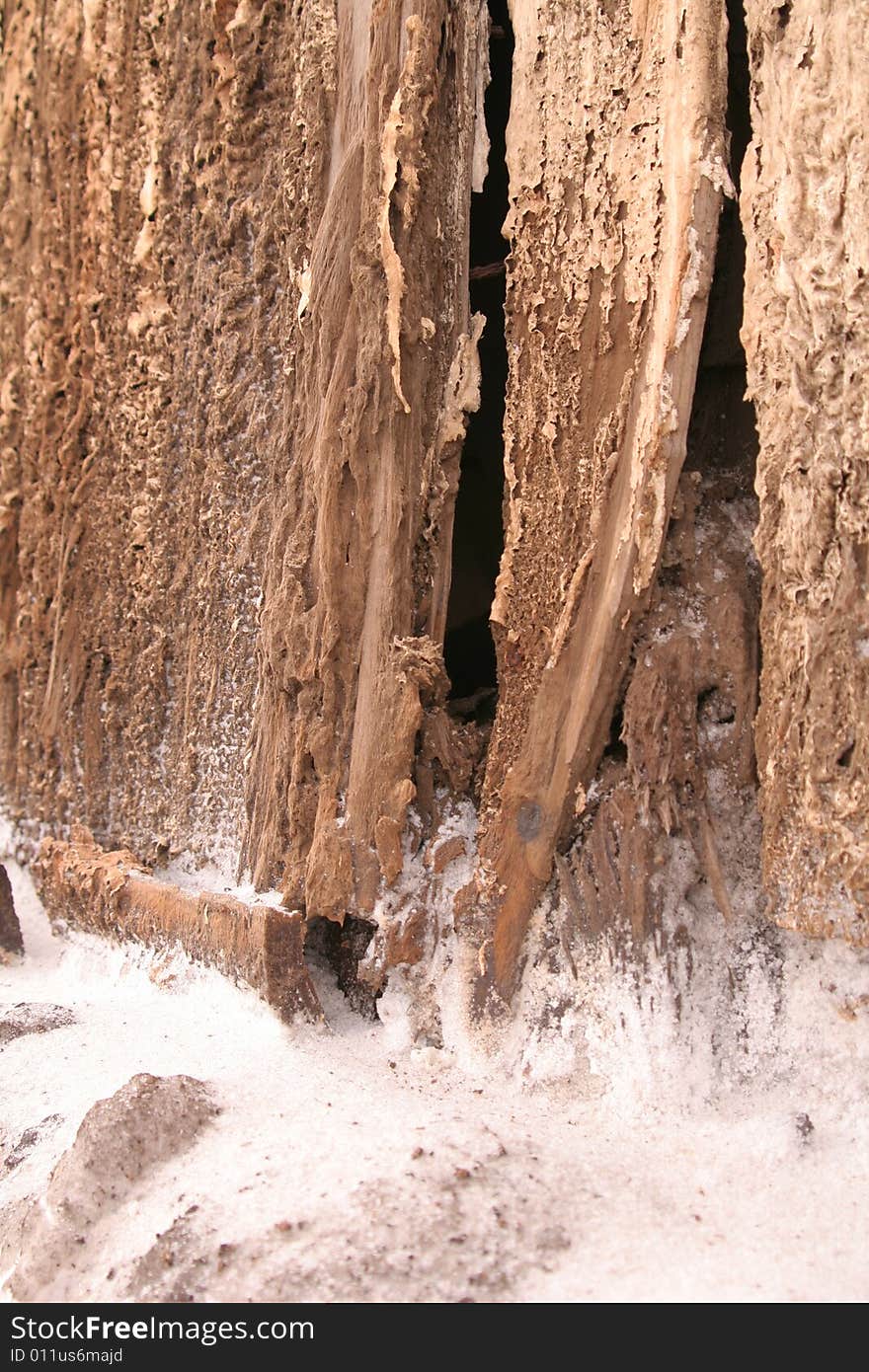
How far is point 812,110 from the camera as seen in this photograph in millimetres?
1784

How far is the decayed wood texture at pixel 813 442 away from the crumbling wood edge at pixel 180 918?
3.04 ft

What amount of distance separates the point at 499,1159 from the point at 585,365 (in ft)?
4.46

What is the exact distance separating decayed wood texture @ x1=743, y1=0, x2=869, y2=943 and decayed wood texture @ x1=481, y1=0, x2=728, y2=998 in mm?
140

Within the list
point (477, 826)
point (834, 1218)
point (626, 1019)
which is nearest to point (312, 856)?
point (477, 826)

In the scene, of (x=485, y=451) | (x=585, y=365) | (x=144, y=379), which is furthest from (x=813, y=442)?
(x=144, y=379)

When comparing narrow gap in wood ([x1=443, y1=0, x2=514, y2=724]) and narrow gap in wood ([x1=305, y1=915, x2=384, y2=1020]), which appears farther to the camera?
narrow gap in wood ([x1=443, y1=0, x2=514, y2=724])

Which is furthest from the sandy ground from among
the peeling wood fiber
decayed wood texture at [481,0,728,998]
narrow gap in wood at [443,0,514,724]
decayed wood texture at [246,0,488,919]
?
narrow gap in wood at [443,0,514,724]

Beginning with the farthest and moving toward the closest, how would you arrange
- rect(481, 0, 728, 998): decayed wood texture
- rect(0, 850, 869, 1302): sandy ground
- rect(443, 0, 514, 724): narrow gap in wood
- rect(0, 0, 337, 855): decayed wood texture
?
1. rect(0, 0, 337, 855): decayed wood texture
2. rect(443, 0, 514, 724): narrow gap in wood
3. rect(481, 0, 728, 998): decayed wood texture
4. rect(0, 850, 869, 1302): sandy ground

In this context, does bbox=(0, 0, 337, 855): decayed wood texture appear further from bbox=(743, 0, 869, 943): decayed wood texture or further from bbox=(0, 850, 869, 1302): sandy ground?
bbox=(743, 0, 869, 943): decayed wood texture

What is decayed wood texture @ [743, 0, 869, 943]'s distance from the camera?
1.72 m

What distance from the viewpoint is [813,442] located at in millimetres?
1777

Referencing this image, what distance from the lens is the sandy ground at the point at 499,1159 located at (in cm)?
149

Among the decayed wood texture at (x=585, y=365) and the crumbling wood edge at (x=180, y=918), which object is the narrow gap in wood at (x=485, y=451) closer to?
the decayed wood texture at (x=585, y=365)

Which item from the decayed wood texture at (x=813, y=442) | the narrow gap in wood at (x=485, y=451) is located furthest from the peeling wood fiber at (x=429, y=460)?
the narrow gap in wood at (x=485, y=451)
